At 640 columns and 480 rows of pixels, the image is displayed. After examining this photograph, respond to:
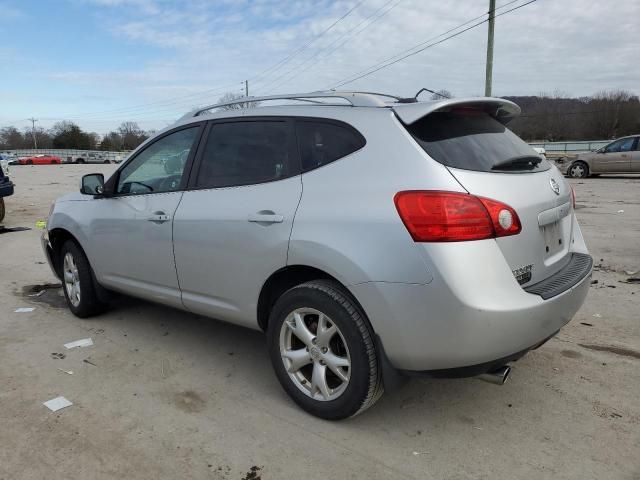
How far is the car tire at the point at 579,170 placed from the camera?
19.6m

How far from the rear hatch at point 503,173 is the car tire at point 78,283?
127 inches

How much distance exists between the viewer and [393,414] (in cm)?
305

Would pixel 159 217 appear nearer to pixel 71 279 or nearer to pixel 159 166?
pixel 159 166

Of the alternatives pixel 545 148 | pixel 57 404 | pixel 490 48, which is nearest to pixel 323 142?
pixel 57 404

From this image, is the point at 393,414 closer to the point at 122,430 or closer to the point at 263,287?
the point at 263,287

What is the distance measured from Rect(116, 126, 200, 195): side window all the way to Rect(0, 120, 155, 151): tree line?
9140 cm

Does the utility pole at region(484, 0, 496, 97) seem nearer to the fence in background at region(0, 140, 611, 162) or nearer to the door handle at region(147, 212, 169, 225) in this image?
the fence in background at region(0, 140, 611, 162)

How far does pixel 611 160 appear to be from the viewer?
18.8m

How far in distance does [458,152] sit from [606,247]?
5.53 m

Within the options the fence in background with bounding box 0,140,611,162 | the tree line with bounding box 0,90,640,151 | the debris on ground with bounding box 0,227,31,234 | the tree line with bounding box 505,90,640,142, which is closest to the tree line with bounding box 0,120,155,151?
the fence in background with bounding box 0,140,611,162

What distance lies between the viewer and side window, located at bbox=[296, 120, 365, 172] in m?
2.88

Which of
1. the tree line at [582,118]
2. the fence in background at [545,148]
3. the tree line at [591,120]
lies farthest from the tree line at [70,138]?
the tree line at [591,120]

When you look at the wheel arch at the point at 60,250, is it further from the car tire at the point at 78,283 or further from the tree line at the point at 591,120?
the tree line at the point at 591,120

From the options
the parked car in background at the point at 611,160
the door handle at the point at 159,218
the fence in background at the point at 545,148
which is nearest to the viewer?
the door handle at the point at 159,218
